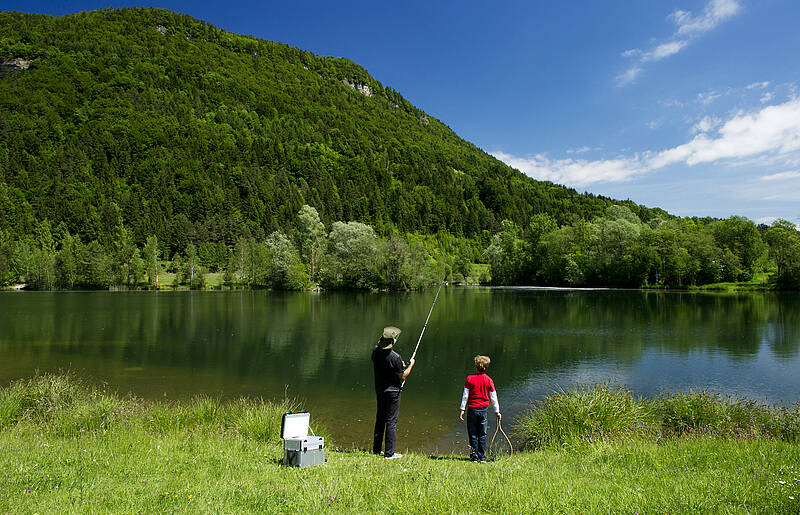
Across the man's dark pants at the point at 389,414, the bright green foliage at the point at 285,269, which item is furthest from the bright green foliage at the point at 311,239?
the man's dark pants at the point at 389,414

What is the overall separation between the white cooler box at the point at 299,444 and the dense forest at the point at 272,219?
7102 cm

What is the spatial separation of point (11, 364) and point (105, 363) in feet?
12.6

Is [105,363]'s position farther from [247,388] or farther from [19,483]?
[19,483]

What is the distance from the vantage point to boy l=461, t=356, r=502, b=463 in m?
7.83

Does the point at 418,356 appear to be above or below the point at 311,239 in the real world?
below

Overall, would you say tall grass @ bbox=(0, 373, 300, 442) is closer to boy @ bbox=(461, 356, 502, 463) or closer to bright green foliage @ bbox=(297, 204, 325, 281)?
boy @ bbox=(461, 356, 502, 463)

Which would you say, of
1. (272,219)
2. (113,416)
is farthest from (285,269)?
(113,416)

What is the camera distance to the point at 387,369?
763cm

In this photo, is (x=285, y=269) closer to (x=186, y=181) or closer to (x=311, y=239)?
(x=311, y=239)

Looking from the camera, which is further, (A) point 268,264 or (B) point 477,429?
(A) point 268,264

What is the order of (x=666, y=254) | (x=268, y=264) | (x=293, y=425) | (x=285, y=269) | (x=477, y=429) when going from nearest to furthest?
(x=293, y=425) → (x=477, y=429) → (x=666, y=254) → (x=285, y=269) → (x=268, y=264)

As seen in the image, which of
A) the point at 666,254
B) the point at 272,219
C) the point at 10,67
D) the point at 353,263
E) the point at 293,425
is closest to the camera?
the point at 293,425

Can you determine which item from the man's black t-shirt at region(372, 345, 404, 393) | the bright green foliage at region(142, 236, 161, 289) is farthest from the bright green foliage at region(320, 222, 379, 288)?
the man's black t-shirt at region(372, 345, 404, 393)

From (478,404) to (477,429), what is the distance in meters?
0.49
